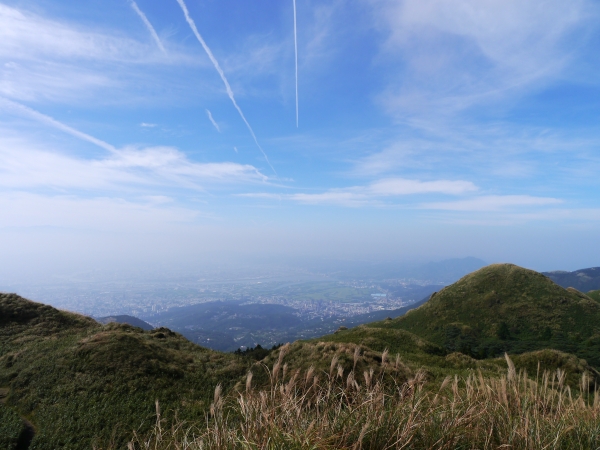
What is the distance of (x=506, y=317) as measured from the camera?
2068 inches

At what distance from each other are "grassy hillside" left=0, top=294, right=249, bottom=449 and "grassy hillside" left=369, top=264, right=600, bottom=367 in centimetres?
3259

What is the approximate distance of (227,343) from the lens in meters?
138

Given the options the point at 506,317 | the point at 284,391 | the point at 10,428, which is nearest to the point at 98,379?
the point at 10,428

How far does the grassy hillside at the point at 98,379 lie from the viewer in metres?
12.2

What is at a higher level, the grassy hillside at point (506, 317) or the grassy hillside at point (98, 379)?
the grassy hillside at point (98, 379)

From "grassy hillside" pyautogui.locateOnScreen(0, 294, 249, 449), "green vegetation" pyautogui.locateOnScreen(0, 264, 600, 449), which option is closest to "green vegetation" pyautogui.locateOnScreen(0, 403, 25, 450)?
"green vegetation" pyautogui.locateOnScreen(0, 264, 600, 449)

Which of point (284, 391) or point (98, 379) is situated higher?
point (284, 391)

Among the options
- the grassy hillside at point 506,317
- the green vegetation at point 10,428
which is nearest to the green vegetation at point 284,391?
the green vegetation at point 10,428

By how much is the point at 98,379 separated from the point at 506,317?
5861cm

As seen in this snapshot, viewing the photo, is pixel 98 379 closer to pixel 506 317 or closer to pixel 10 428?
pixel 10 428

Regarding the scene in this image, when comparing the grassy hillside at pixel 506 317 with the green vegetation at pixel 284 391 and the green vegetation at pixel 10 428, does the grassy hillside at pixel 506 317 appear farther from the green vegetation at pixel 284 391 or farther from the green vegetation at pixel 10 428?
the green vegetation at pixel 10 428

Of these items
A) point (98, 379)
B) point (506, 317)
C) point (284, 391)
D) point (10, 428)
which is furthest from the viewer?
point (506, 317)

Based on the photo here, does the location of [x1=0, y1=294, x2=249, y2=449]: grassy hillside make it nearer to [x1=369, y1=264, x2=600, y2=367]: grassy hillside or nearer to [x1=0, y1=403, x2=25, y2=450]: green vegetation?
[x1=0, y1=403, x2=25, y2=450]: green vegetation

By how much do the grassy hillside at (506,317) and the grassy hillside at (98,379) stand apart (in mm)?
32589
